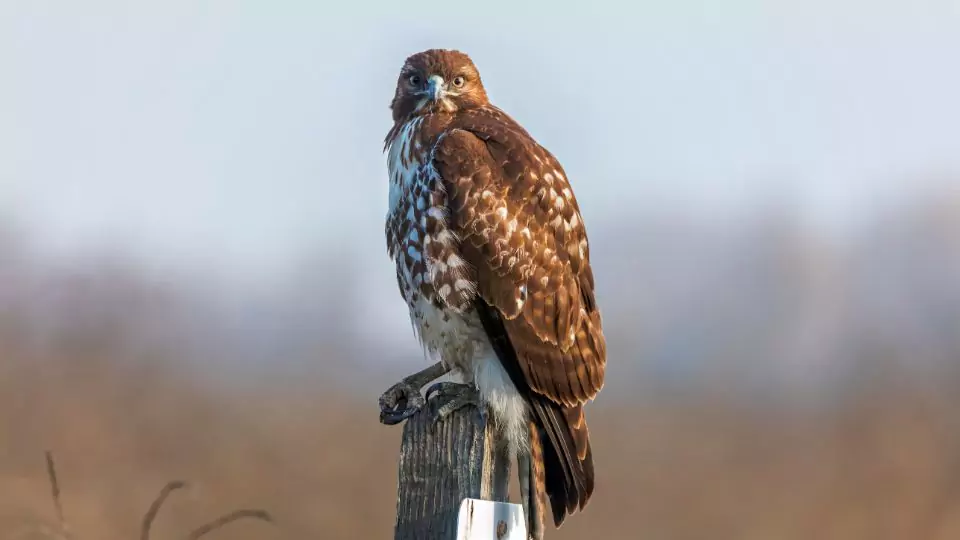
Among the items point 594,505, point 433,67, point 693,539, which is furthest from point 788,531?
point 433,67

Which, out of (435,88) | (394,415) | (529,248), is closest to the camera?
(394,415)

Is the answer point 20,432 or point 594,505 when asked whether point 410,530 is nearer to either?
point 20,432

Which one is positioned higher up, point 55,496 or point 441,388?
point 441,388

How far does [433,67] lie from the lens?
14.5ft

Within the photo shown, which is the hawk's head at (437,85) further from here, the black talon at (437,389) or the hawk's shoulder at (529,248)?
the black talon at (437,389)

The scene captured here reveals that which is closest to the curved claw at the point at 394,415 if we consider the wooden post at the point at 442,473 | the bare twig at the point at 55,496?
the wooden post at the point at 442,473

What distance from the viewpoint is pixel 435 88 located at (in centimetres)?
432

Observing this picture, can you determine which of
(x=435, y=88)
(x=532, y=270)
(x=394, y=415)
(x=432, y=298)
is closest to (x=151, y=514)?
(x=394, y=415)

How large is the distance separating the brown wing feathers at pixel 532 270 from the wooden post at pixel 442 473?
0.48 m

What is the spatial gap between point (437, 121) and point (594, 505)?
3278mm

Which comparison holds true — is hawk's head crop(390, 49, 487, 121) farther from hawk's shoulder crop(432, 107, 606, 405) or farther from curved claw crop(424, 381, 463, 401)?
curved claw crop(424, 381, 463, 401)

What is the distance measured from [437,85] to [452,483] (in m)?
1.86

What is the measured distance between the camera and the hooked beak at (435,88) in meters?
4.31

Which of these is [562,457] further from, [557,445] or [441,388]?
[441,388]
